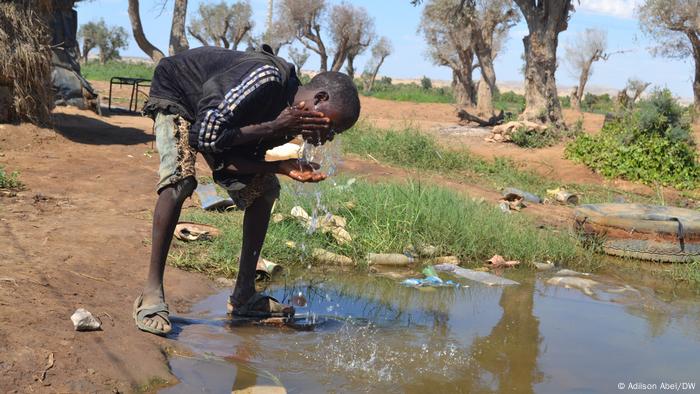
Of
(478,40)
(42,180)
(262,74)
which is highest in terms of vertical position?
(478,40)

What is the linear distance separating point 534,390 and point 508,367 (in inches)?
11.3

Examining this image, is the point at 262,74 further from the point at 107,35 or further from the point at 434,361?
the point at 107,35

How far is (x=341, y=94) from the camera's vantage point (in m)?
3.26

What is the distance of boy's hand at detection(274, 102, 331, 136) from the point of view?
3.13 m

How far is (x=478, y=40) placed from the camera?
792 inches

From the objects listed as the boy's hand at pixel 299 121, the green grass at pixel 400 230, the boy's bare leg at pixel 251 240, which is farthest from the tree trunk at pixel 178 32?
the boy's hand at pixel 299 121

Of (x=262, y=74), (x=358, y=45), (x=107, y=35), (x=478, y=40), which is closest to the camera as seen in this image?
(x=262, y=74)

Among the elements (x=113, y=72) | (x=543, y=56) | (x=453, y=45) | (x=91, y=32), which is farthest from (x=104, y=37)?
(x=543, y=56)

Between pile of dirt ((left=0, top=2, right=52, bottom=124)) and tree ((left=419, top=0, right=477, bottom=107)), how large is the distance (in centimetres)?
1129

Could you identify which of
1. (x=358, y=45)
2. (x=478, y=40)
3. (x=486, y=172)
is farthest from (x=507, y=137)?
(x=358, y=45)

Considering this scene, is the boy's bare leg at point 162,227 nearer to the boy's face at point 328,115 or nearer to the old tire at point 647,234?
the boy's face at point 328,115

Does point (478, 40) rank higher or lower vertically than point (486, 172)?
higher

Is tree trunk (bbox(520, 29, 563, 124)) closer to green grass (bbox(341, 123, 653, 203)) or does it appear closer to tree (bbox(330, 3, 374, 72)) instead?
green grass (bbox(341, 123, 653, 203))

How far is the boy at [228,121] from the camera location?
309 cm
